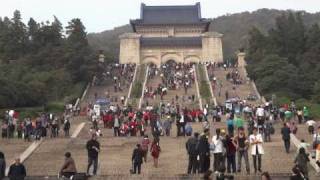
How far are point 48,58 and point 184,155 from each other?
35657mm

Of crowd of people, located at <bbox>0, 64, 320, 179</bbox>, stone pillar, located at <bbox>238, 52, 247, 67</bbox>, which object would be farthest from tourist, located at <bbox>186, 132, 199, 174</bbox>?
stone pillar, located at <bbox>238, 52, 247, 67</bbox>

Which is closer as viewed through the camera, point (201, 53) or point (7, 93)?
point (7, 93)

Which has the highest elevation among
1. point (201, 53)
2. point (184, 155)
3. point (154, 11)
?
point (154, 11)

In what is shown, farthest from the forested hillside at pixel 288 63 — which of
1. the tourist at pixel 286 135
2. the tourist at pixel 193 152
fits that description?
the tourist at pixel 193 152

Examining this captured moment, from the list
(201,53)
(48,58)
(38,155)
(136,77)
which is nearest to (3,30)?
(48,58)

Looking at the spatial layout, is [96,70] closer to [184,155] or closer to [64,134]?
[64,134]

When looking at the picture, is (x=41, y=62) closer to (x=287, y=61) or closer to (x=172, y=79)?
(x=172, y=79)

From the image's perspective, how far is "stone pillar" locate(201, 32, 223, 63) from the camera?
2891 inches

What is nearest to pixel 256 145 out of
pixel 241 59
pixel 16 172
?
pixel 16 172

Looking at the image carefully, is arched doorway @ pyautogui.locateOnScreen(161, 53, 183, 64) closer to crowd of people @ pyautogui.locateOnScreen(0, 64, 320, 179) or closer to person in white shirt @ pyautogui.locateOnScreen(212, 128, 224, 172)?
crowd of people @ pyautogui.locateOnScreen(0, 64, 320, 179)

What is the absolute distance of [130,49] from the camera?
7388cm

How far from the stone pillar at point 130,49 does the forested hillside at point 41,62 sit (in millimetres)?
7688

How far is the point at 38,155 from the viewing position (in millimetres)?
24094

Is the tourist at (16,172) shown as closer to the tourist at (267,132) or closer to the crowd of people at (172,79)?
the tourist at (267,132)
